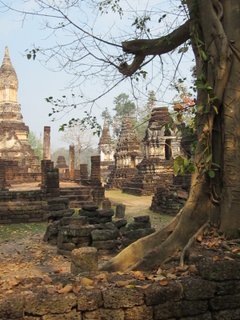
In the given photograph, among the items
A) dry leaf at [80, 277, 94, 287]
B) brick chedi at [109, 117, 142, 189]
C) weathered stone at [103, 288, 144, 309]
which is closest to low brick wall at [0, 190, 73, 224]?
dry leaf at [80, 277, 94, 287]

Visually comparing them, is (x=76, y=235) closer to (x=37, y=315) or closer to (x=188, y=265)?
(x=188, y=265)

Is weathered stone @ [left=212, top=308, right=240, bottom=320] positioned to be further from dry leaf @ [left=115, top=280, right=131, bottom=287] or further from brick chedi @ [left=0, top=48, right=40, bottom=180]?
brick chedi @ [left=0, top=48, right=40, bottom=180]

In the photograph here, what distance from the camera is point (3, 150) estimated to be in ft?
90.0

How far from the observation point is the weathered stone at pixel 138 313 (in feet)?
10.7

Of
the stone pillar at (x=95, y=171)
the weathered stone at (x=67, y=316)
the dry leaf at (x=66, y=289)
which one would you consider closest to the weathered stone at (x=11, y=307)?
the weathered stone at (x=67, y=316)

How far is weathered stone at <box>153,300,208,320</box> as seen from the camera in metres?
3.30

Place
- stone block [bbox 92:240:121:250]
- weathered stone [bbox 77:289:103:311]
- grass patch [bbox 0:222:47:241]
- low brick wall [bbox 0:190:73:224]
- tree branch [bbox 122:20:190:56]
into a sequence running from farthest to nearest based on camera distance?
low brick wall [bbox 0:190:73:224], grass patch [bbox 0:222:47:241], stone block [bbox 92:240:121:250], tree branch [bbox 122:20:190:56], weathered stone [bbox 77:289:103:311]

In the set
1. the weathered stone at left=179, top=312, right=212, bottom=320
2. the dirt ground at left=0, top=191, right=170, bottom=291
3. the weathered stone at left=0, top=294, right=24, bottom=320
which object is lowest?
the dirt ground at left=0, top=191, right=170, bottom=291

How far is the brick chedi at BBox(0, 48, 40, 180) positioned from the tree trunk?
22.7 metres

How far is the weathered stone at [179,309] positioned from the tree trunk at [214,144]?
97 centimetres

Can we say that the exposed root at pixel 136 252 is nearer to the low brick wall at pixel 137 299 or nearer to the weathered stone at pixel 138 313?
the low brick wall at pixel 137 299

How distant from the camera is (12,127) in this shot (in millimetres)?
28922

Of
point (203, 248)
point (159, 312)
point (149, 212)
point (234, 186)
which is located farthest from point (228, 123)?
point (149, 212)

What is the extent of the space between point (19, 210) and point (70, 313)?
986 cm
